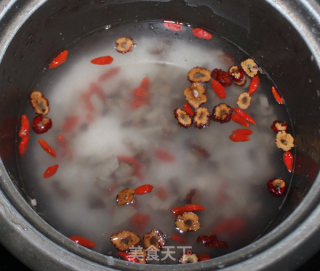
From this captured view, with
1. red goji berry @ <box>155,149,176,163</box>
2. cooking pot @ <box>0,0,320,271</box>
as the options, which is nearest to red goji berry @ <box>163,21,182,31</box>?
cooking pot @ <box>0,0,320,271</box>

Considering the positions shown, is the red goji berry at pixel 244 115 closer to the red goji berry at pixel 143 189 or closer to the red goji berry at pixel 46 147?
the red goji berry at pixel 143 189

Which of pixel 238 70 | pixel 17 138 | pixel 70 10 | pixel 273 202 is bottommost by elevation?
pixel 17 138

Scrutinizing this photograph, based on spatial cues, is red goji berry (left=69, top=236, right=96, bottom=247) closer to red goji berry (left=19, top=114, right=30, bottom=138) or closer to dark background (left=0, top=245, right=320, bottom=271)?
dark background (left=0, top=245, right=320, bottom=271)

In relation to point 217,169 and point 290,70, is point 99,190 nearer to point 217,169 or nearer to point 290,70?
point 217,169

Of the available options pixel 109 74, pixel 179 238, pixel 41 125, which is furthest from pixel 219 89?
pixel 41 125

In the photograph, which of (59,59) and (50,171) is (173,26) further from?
(50,171)

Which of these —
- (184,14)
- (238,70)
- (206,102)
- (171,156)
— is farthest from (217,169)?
(184,14)

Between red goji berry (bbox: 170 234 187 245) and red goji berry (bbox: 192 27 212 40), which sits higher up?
red goji berry (bbox: 192 27 212 40)
